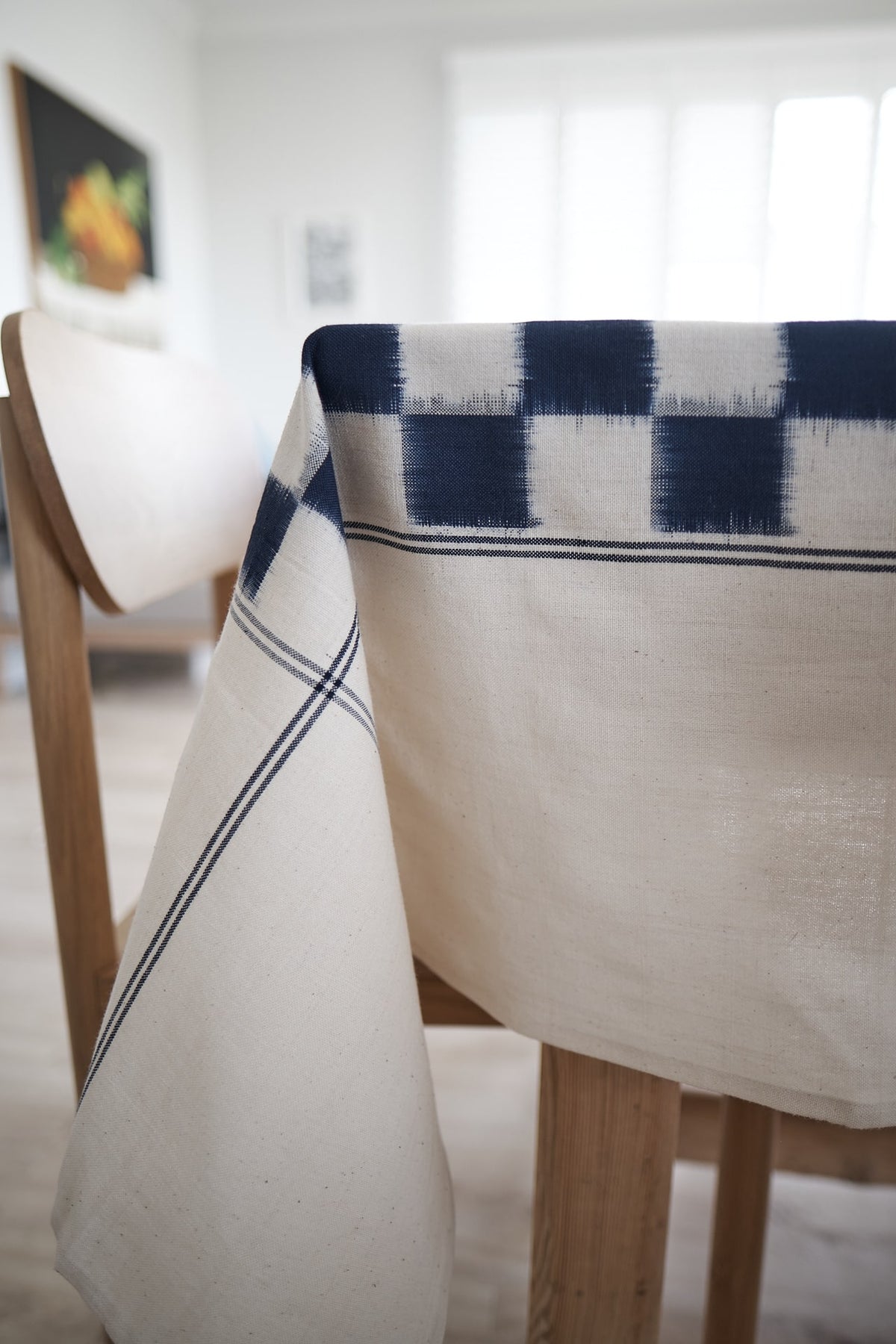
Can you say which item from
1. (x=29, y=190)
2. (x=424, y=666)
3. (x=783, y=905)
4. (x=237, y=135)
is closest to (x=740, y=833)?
(x=783, y=905)

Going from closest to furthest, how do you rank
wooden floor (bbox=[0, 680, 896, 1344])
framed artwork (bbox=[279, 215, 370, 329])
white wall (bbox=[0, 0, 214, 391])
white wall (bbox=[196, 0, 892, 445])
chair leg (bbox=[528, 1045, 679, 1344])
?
1. chair leg (bbox=[528, 1045, 679, 1344])
2. wooden floor (bbox=[0, 680, 896, 1344])
3. white wall (bbox=[0, 0, 214, 391])
4. white wall (bbox=[196, 0, 892, 445])
5. framed artwork (bbox=[279, 215, 370, 329])

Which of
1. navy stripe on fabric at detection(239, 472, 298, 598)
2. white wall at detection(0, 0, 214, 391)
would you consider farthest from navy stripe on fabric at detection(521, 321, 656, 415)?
white wall at detection(0, 0, 214, 391)

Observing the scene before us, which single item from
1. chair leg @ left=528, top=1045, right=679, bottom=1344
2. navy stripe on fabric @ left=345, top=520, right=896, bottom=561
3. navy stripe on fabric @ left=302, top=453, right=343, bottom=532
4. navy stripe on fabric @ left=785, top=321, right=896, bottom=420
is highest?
navy stripe on fabric @ left=785, top=321, right=896, bottom=420

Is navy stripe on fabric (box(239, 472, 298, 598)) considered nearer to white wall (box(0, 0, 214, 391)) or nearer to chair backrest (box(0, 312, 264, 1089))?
chair backrest (box(0, 312, 264, 1089))

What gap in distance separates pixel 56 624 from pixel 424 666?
294 millimetres

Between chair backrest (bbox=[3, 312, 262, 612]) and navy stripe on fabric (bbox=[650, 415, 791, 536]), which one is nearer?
navy stripe on fabric (bbox=[650, 415, 791, 536])

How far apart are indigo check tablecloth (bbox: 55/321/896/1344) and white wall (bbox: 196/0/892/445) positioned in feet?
12.7

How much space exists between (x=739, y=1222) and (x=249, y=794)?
22.4 inches

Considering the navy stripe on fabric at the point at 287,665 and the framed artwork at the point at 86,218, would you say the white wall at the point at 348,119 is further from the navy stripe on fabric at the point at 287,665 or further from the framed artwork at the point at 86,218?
the navy stripe on fabric at the point at 287,665

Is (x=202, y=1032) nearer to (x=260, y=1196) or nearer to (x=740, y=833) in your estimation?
(x=260, y=1196)

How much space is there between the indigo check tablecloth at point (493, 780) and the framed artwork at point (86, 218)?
3125 millimetres

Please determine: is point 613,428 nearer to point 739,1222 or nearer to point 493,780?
point 493,780

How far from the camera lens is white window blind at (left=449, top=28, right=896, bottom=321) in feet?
12.0

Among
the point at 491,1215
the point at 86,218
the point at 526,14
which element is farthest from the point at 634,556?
the point at 526,14
